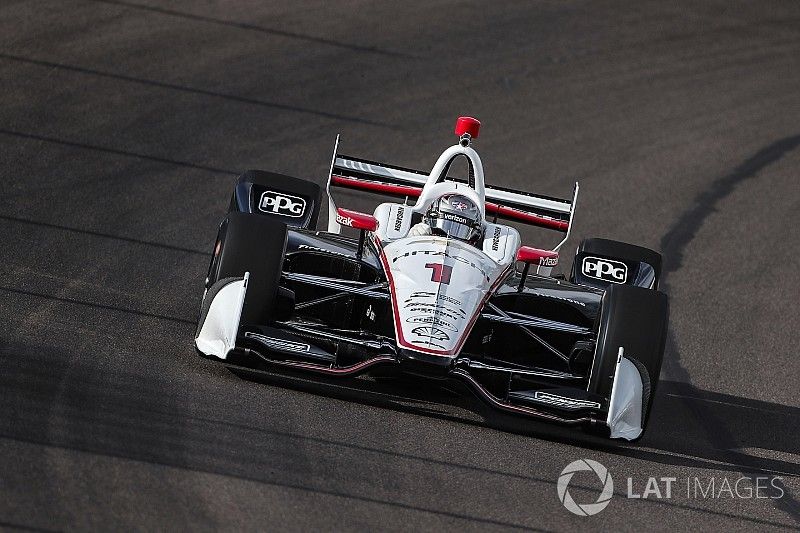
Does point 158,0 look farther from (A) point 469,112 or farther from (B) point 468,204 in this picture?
(B) point 468,204

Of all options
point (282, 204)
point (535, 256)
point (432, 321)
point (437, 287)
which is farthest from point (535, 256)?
point (282, 204)

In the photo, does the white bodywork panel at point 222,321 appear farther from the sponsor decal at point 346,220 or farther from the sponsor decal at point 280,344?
the sponsor decal at point 346,220

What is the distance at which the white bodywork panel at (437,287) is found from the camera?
27.9ft

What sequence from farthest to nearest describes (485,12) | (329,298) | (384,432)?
(485,12)
(329,298)
(384,432)

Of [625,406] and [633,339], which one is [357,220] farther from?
[625,406]

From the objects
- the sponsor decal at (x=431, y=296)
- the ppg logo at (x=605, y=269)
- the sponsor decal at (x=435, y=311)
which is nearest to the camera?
the sponsor decal at (x=435, y=311)

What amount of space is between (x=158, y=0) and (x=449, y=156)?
9.44 metres

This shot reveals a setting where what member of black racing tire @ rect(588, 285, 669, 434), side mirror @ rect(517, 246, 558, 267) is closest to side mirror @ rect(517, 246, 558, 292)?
side mirror @ rect(517, 246, 558, 267)

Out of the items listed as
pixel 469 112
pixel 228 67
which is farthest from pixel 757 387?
pixel 228 67

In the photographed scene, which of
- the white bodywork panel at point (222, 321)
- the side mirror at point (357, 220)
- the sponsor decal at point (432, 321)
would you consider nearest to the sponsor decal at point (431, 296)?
the sponsor decal at point (432, 321)

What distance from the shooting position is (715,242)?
48.1 ft

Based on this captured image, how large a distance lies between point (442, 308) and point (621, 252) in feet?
8.93

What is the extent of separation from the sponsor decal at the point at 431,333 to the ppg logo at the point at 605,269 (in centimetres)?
259

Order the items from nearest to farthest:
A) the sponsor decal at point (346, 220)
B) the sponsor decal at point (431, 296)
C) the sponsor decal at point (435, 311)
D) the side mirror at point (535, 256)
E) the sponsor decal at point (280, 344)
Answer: the sponsor decal at point (280, 344), the sponsor decal at point (435, 311), the sponsor decal at point (431, 296), the side mirror at point (535, 256), the sponsor decal at point (346, 220)
